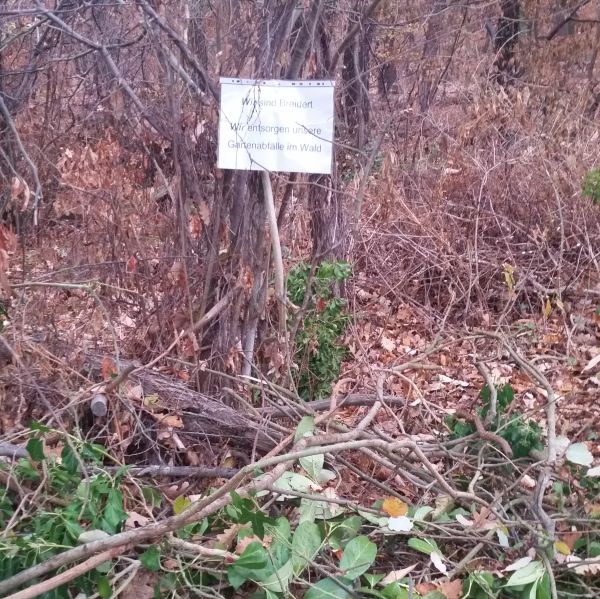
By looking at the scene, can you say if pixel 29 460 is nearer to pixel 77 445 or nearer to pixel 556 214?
pixel 77 445

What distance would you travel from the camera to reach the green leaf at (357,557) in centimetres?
199

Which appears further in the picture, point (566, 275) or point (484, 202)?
point (484, 202)

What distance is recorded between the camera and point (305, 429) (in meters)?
2.40

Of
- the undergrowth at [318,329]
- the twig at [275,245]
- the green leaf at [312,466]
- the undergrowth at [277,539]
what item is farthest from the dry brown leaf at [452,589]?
the undergrowth at [318,329]

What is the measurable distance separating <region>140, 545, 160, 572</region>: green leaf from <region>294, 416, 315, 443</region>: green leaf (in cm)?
64

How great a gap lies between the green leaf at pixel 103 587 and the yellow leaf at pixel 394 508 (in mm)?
905

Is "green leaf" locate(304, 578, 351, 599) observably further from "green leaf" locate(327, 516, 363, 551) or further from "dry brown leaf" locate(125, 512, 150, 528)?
"dry brown leaf" locate(125, 512, 150, 528)

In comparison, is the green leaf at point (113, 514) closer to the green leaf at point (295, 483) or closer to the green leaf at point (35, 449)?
the green leaf at point (35, 449)

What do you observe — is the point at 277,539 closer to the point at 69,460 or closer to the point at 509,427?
the point at 69,460

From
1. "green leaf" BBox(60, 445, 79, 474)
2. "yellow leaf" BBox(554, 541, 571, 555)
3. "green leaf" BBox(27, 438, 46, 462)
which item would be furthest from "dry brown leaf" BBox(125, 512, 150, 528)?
"yellow leaf" BBox(554, 541, 571, 555)

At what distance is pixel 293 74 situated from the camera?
2.83 m

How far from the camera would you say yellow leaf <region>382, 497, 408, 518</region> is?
2.12 meters

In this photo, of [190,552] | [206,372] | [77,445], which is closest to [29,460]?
[77,445]

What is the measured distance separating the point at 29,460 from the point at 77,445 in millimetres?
186
